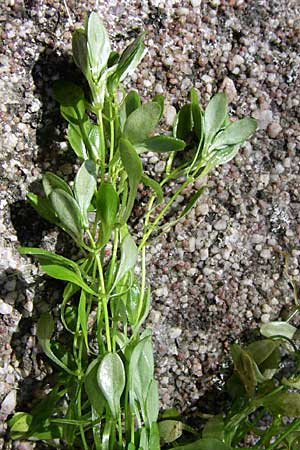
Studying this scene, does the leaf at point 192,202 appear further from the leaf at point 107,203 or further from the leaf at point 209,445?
the leaf at point 209,445

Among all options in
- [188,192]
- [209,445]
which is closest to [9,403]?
[209,445]

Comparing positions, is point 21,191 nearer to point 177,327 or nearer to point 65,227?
point 65,227

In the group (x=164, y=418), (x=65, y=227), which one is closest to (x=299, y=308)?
(x=164, y=418)

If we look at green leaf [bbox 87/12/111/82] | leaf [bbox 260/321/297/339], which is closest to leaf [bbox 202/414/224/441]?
leaf [bbox 260/321/297/339]

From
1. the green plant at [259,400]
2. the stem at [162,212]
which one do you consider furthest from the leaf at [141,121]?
the green plant at [259,400]

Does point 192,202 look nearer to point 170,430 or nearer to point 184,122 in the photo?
point 184,122

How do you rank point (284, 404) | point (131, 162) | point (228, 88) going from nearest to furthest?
1. point (131, 162)
2. point (284, 404)
3. point (228, 88)
